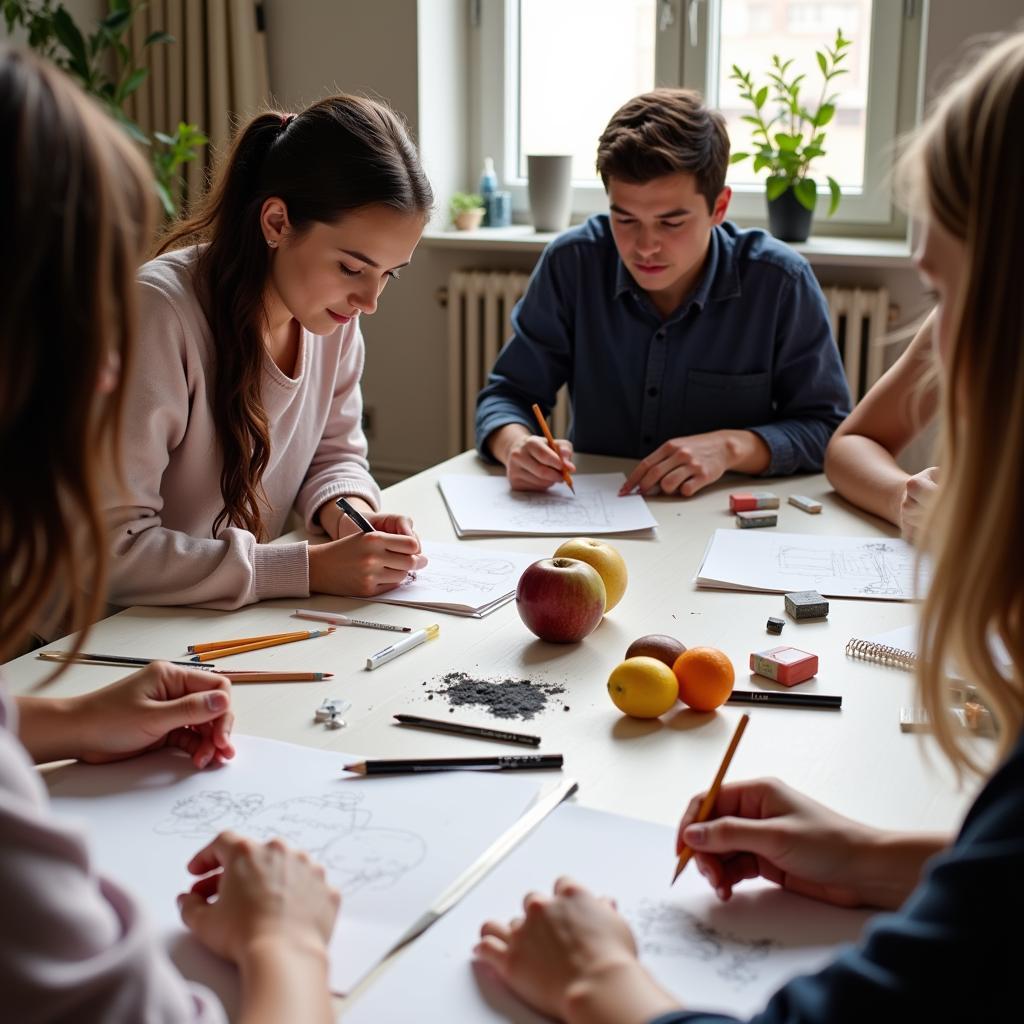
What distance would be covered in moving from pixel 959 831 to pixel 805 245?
8.45 ft

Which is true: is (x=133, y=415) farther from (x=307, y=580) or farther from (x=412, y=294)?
(x=412, y=294)

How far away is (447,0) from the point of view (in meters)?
3.40

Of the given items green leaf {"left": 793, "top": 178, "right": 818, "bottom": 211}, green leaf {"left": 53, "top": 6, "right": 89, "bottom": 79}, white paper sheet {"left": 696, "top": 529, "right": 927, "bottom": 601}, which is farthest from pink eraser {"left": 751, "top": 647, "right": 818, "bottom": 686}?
green leaf {"left": 53, "top": 6, "right": 89, "bottom": 79}

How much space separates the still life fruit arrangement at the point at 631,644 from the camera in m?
1.15

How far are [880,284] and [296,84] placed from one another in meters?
1.75

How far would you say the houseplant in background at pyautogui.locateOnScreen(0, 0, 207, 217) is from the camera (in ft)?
10.1

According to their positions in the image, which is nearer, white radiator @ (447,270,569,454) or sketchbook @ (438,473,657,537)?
sketchbook @ (438,473,657,537)

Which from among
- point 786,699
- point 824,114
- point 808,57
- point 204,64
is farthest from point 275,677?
point 204,64

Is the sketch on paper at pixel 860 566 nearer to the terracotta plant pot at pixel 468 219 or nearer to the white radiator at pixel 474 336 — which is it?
the white radiator at pixel 474 336

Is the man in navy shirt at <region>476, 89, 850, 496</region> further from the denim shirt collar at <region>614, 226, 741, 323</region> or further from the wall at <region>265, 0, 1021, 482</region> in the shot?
the wall at <region>265, 0, 1021, 482</region>

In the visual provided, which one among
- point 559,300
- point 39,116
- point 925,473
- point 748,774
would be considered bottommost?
point 748,774

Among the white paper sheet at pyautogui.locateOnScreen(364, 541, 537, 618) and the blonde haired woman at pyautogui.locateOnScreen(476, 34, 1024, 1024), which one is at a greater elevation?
the blonde haired woman at pyautogui.locateOnScreen(476, 34, 1024, 1024)

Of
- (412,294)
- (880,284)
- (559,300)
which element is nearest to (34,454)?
(559,300)

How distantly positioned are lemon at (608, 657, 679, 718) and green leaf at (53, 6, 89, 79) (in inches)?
103
